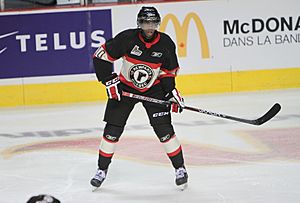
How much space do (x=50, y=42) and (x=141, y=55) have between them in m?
4.35

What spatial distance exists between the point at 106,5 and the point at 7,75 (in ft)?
4.61

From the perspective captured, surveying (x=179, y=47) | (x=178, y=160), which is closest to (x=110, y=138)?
(x=178, y=160)

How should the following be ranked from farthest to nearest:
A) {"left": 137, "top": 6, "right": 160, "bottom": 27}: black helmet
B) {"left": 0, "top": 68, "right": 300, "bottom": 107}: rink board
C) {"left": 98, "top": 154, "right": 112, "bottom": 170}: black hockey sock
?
{"left": 0, "top": 68, "right": 300, "bottom": 107}: rink board
{"left": 98, "top": 154, "right": 112, "bottom": 170}: black hockey sock
{"left": 137, "top": 6, "right": 160, "bottom": 27}: black helmet

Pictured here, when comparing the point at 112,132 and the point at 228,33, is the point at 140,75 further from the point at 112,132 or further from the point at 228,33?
the point at 228,33

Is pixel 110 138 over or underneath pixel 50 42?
over

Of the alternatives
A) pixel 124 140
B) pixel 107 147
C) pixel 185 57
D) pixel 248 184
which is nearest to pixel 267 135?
pixel 124 140

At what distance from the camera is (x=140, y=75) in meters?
4.10

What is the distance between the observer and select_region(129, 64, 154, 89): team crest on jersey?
408cm

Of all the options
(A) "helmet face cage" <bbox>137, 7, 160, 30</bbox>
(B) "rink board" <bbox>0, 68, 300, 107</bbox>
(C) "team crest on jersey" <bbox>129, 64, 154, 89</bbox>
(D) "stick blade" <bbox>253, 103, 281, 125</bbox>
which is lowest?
(B) "rink board" <bbox>0, 68, 300, 107</bbox>

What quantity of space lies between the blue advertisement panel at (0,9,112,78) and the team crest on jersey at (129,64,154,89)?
4.17 m

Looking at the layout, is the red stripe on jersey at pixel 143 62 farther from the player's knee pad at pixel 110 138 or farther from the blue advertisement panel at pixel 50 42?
the blue advertisement panel at pixel 50 42

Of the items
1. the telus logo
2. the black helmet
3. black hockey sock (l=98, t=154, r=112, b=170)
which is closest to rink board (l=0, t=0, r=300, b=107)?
the telus logo

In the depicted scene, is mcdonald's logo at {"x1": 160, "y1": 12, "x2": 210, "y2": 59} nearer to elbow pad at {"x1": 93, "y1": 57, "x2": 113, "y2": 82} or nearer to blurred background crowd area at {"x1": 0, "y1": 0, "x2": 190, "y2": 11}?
blurred background crowd area at {"x1": 0, "y1": 0, "x2": 190, "y2": 11}

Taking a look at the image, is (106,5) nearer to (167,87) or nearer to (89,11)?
(89,11)
